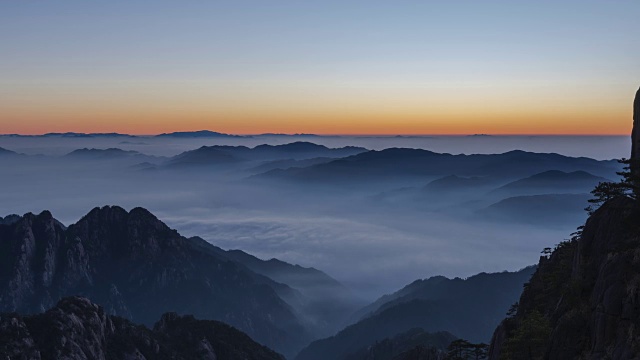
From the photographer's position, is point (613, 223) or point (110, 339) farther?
point (110, 339)

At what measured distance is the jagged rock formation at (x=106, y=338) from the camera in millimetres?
120062

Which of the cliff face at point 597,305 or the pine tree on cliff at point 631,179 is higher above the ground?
the pine tree on cliff at point 631,179

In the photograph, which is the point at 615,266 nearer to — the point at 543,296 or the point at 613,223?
the point at 613,223

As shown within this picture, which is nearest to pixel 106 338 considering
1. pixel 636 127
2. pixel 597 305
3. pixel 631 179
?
pixel 636 127

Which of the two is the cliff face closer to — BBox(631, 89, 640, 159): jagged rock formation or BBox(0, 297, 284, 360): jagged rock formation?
BBox(631, 89, 640, 159): jagged rock formation

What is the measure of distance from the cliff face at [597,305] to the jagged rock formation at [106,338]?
97.6 m

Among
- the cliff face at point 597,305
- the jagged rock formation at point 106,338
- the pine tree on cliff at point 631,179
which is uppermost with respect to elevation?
the pine tree on cliff at point 631,179

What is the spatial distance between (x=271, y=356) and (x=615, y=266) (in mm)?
143955

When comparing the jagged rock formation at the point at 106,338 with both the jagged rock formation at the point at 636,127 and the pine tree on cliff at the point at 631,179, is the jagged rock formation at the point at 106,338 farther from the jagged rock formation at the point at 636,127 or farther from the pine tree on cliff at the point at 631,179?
the jagged rock formation at the point at 636,127

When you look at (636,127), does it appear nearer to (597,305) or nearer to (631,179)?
(631,179)

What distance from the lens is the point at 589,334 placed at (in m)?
43.4

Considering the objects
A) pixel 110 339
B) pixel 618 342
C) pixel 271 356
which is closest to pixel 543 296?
pixel 618 342

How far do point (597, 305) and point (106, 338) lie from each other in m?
124

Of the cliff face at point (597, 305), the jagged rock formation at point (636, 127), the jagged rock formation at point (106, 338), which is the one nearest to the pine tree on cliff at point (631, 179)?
the jagged rock formation at point (636, 127)
